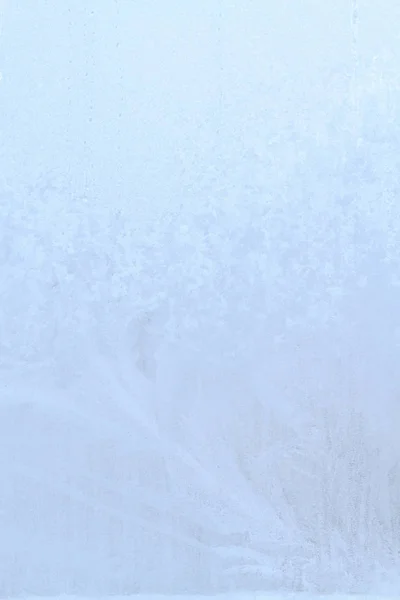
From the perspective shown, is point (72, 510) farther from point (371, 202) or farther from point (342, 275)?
point (371, 202)

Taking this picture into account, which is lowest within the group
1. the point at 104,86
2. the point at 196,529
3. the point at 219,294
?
the point at 196,529

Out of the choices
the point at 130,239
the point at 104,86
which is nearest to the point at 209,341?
the point at 130,239

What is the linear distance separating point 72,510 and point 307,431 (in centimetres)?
53

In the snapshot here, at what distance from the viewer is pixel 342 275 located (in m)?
1.95

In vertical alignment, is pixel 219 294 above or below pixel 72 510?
above

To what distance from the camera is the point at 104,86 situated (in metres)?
1.94

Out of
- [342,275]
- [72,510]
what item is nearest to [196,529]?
[72,510]

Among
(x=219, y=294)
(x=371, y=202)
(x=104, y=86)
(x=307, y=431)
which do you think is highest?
(x=104, y=86)

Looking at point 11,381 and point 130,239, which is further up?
point 130,239

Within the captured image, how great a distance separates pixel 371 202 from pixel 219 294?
39 cm

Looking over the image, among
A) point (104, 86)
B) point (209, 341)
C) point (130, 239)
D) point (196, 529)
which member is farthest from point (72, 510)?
point (104, 86)

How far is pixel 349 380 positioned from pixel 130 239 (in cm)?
57

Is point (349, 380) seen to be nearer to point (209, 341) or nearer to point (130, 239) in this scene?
point (209, 341)

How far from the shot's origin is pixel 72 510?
1.91m
